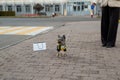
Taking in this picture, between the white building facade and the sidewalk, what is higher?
the white building facade

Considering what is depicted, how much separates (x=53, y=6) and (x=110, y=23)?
5335cm

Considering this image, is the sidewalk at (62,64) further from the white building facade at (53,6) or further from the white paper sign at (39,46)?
the white building facade at (53,6)

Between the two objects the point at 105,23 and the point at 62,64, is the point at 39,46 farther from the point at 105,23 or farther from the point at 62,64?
the point at 105,23

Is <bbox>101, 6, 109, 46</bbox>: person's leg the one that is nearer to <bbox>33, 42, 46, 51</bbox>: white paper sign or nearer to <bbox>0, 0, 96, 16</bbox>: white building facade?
<bbox>33, 42, 46, 51</bbox>: white paper sign

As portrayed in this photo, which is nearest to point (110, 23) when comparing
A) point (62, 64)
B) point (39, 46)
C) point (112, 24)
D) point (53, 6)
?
point (112, 24)

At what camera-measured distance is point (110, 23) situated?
9.02 metres

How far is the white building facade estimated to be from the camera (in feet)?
197

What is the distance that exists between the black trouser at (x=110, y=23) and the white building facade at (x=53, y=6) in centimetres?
5002

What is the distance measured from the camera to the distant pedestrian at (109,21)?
888 centimetres

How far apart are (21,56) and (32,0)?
5603cm

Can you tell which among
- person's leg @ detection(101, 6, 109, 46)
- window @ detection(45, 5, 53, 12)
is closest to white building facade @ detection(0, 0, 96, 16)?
window @ detection(45, 5, 53, 12)

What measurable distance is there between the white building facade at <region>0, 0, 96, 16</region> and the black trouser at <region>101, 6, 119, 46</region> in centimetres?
5002

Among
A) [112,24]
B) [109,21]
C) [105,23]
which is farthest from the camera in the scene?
[105,23]

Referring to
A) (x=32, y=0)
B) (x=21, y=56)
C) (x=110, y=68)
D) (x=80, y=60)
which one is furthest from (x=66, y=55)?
(x=32, y=0)
